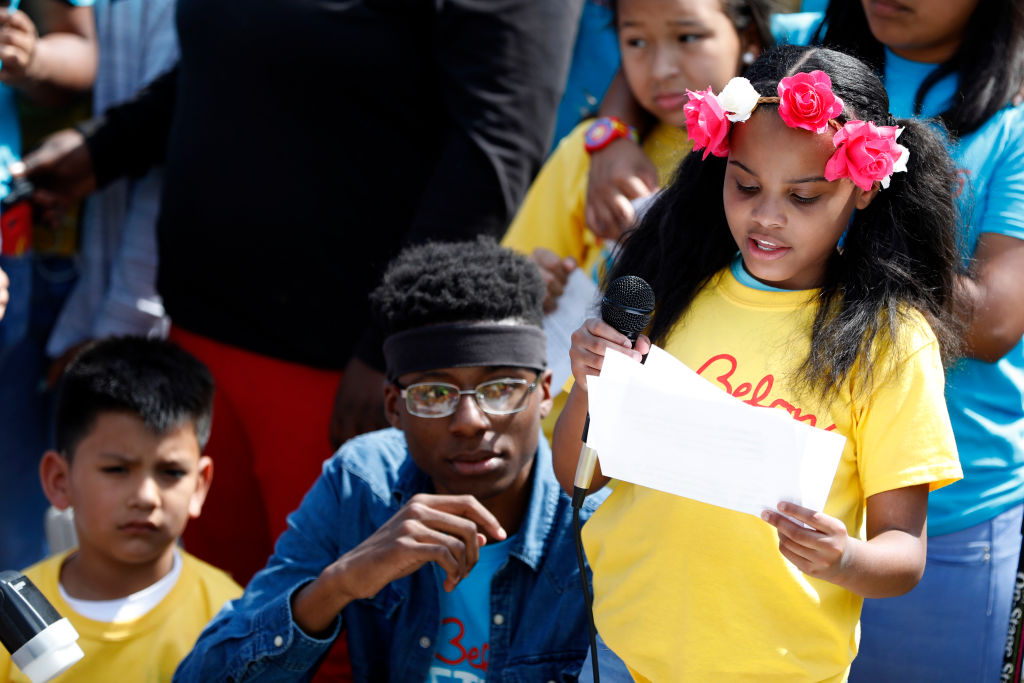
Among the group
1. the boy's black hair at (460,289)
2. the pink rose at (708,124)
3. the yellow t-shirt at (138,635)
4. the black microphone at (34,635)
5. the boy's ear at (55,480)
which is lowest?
the yellow t-shirt at (138,635)

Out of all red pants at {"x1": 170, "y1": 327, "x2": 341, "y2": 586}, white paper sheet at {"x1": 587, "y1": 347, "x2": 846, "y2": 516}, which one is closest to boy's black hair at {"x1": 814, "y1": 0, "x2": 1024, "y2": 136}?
white paper sheet at {"x1": 587, "y1": 347, "x2": 846, "y2": 516}

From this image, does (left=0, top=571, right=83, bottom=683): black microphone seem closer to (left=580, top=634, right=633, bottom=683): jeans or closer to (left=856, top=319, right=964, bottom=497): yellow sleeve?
(left=580, top=634, right=633, bottom=683): jeans

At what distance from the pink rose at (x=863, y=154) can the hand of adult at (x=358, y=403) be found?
60.2 inches

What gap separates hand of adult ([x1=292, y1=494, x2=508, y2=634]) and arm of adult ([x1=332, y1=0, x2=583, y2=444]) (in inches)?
31.4

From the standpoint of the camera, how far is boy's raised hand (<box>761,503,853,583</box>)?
65.8 inches

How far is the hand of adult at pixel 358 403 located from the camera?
10.0 ft

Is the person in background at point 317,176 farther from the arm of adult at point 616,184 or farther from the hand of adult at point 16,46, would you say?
the hand of adult at point 16,46

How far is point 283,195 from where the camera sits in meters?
3.28

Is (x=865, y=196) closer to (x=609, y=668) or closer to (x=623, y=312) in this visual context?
(x=623, y=312)

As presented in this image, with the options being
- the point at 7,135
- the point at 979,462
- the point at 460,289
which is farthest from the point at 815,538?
the point at 7,135

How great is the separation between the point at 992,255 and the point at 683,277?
68 cm

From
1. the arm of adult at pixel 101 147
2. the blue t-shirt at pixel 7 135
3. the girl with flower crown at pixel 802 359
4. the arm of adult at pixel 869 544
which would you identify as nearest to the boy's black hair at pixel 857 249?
the girl with flower crown at pixel 802 359

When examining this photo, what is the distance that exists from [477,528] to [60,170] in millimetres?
2300

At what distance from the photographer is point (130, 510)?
2.92 metres
